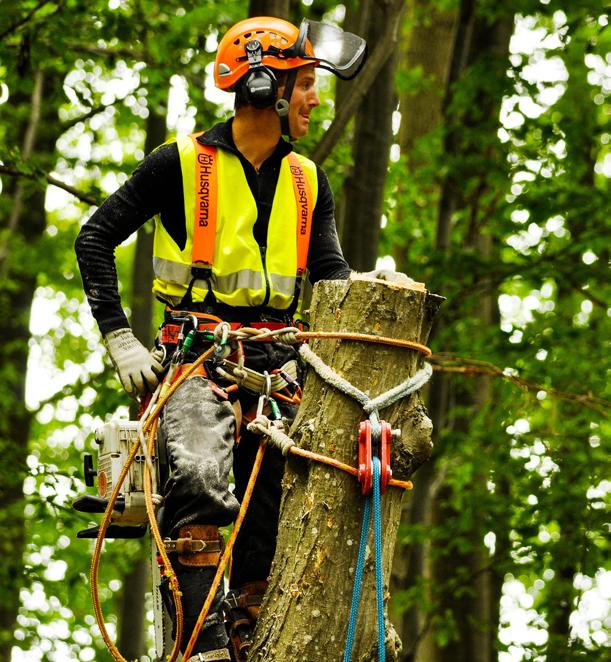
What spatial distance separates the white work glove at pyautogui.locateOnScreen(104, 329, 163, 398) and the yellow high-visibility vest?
0.81 ft

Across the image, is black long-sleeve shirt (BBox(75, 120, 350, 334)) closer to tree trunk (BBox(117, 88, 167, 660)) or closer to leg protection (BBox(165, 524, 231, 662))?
leg protection (BBox(165, 524, 231, 662))

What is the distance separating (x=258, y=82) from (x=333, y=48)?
0.50 m

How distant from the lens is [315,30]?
190 inches

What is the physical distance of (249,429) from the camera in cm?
397

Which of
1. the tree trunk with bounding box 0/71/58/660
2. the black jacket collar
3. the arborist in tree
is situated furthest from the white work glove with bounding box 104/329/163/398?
the tree trunk with bounding box 0/71/58/660

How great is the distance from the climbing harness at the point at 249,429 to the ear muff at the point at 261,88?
2.74ft

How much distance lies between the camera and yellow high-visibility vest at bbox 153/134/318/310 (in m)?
4.42

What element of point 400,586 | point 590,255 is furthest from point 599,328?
point 400,586

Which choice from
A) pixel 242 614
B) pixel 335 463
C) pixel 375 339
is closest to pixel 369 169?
pixel 242 614

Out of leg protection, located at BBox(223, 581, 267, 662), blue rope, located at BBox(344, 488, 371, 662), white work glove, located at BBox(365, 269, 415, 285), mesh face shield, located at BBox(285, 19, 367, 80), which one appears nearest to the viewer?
blue rope, located at BBox(344, 488, 371, 662)

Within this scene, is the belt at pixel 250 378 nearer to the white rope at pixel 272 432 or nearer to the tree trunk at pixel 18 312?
the white rope at pixel 272 432

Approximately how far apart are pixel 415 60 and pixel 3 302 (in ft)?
18.9

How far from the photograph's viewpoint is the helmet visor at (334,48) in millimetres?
4750

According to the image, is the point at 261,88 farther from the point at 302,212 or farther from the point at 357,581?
the point at 357,581
